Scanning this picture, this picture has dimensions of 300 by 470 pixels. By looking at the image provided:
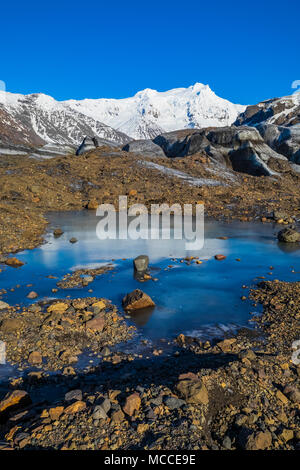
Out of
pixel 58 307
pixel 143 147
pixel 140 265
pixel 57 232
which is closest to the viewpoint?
pixel 58 307

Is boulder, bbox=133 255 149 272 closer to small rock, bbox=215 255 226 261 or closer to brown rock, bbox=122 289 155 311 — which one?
brown rock, bbox=122 289 155 311

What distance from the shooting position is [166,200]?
80.9 ft

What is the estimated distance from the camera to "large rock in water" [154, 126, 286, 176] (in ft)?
117

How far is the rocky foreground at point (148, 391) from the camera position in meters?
3.47

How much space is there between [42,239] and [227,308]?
9929 millimetres

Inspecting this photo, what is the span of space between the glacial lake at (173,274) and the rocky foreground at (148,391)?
2.71 feet

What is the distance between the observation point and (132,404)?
152 inches

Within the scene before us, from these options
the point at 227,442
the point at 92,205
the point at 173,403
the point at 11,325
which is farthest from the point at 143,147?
the point at 227,442

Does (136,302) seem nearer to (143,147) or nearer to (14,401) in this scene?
(14,401)

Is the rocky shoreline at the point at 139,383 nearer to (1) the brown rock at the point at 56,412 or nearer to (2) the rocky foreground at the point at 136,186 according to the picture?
(1) the brown rock at the point at 56,412

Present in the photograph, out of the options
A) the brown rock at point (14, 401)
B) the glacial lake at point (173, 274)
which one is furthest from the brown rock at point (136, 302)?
the brown rock at point (14, 401)

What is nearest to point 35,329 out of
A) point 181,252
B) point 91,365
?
point 91,365

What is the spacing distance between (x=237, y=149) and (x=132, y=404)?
37.9 meters
